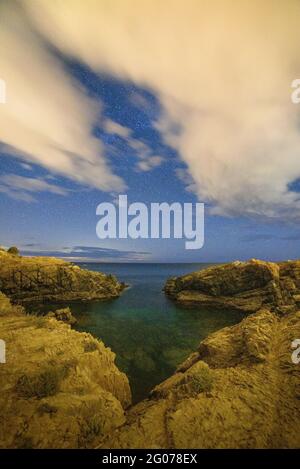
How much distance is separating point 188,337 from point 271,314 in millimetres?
16693

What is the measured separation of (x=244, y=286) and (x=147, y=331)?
28.1m

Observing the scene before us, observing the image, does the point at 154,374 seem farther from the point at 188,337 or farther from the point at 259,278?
the point at 259,278

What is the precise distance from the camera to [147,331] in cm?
2959

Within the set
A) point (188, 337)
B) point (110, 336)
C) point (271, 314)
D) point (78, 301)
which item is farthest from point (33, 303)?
point (271, 314)

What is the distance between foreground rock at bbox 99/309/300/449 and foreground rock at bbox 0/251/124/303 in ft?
150

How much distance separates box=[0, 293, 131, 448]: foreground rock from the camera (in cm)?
615

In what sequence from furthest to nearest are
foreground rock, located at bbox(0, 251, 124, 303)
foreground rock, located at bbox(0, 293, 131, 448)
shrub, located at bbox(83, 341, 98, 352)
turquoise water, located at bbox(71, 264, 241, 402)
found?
foreground rock, located at bbox(0, 251, 124, 303) < turquoise water, located at bbox(71, 264, 241, 402) < shrub, located at bbox(83, 341, 98, 352) < foreground rock, located at bbox(0, 293, 131, 448)

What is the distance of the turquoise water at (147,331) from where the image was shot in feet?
60.6

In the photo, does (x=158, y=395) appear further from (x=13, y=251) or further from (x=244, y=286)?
(x=13, y=251)

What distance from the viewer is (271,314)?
13.1 m

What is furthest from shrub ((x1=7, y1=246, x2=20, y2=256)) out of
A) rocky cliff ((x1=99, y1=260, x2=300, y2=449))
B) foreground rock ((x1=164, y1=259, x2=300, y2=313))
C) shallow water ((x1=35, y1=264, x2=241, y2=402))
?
rocky cliff ((x1=99, y1=260, x2=300, y2=449))

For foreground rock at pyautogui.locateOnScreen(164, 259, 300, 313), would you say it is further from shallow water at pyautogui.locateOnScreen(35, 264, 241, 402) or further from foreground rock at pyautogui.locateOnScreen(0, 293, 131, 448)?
foreground rock at pyautogui.locateOnScreen(0, 293, 131, 448)

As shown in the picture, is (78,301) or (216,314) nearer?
(216,314)

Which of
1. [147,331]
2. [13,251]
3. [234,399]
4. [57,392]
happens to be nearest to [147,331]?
[147,331]
